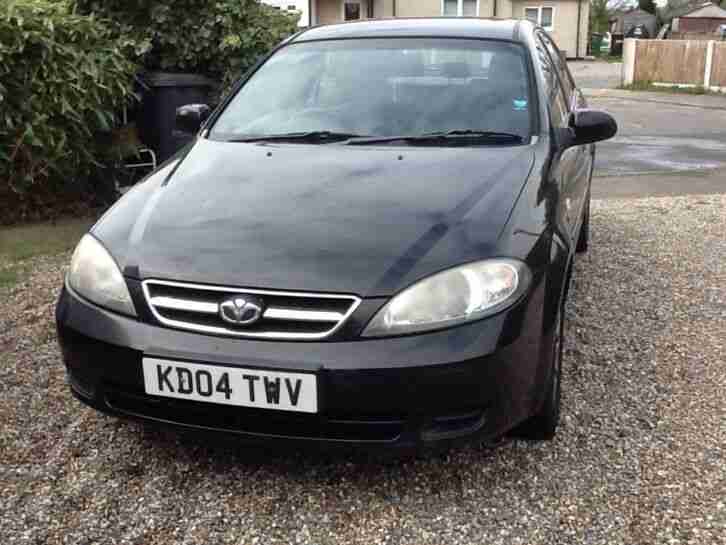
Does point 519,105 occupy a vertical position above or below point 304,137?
above

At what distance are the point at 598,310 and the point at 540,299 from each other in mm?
1944

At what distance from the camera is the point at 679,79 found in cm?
1959

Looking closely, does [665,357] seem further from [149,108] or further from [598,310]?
[149,108]

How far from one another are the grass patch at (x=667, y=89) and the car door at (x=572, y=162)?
49.5 feet

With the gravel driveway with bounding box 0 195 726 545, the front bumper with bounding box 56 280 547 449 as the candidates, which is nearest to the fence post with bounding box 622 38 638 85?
the gravel driveway with bounding box 0 195 726 545

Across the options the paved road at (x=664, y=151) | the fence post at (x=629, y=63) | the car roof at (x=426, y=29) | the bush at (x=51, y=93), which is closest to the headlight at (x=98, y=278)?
the car roof at (x=426, y=29)

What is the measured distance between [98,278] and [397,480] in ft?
3.81

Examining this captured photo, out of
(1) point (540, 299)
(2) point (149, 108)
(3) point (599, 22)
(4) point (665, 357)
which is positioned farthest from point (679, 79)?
(3) point (599, 22)

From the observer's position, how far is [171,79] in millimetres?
6348

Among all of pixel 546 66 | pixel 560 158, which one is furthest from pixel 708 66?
pixel 560 158

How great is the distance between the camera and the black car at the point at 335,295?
2262 millimetres

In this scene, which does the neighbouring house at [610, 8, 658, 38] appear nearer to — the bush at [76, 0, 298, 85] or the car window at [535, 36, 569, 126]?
the bush at [76, 0, 298, 85]

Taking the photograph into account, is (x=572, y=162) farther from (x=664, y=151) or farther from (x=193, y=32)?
(x=664, y=151)

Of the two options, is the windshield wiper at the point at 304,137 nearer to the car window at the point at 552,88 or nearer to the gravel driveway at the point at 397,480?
the car window at the point at 552,88
